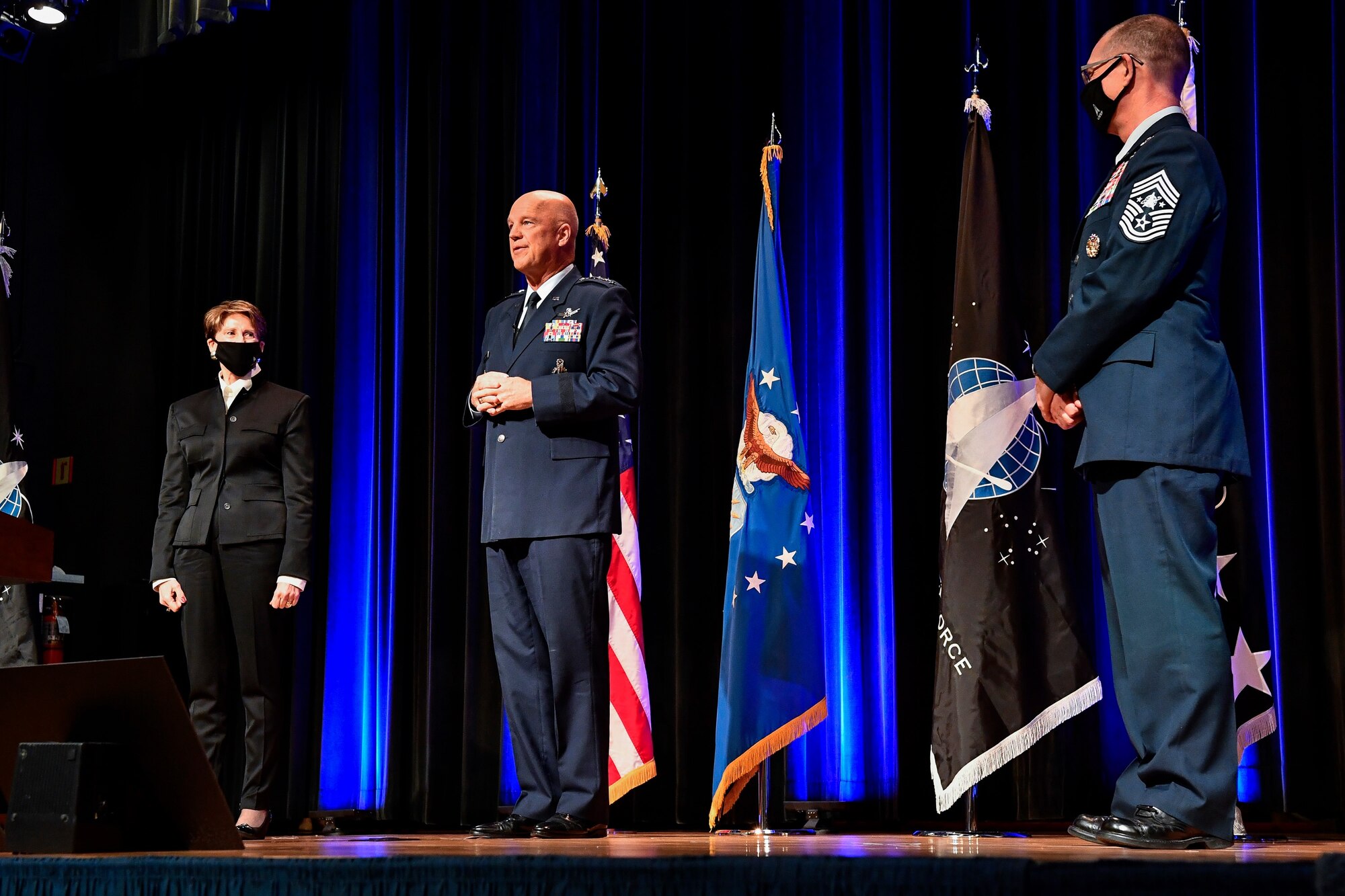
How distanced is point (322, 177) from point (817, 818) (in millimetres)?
3307

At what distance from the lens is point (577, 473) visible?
2.93 metres

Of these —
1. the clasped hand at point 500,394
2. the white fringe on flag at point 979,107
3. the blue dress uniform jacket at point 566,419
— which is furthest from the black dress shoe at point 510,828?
the white fringe on flag at point 979,107

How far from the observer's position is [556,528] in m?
2.88

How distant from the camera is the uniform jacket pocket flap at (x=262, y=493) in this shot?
3848 mm

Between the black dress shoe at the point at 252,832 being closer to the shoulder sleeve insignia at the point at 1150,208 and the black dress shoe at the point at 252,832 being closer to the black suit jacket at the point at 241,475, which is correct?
the black suit jacket at the point at 241,475

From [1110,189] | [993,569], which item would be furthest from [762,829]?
[1110,189]

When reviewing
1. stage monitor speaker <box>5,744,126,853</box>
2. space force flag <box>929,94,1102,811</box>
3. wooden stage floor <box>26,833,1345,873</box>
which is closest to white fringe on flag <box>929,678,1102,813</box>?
space force flag <box>929,94,1102,811</box>

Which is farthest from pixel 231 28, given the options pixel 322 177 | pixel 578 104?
pixel 578 104

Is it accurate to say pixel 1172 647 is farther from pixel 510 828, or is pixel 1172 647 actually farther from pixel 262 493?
pixel 262 493

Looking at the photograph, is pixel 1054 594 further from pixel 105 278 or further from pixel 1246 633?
pixel 105 278

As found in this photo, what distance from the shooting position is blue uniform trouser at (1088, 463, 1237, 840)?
203 cm

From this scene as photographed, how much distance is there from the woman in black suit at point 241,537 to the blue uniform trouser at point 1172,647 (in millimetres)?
2447

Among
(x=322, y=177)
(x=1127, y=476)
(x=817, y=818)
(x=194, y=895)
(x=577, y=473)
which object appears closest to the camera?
(x=194, y=895)

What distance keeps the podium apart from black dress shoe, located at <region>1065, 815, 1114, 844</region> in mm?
1820
